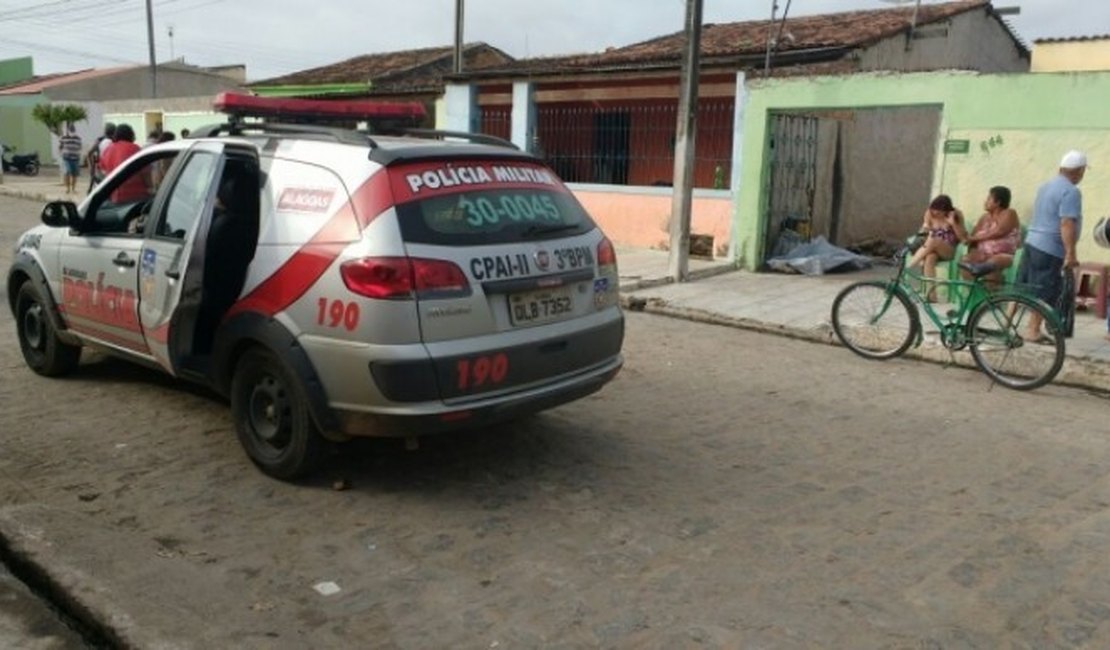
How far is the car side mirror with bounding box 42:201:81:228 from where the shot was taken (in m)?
5.30

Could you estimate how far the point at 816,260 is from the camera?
11961 mm

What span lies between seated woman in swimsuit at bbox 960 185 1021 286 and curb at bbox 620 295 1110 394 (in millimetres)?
1120

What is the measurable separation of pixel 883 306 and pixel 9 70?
194ft

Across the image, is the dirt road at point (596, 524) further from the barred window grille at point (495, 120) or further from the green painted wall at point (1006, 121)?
the barred window grille at point (495, 120)

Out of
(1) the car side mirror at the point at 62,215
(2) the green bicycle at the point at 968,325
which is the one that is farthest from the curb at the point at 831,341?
(1) the car side mirror at the point at 62,215

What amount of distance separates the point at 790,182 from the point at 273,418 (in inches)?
386

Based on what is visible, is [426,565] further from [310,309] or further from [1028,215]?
[1028,215]

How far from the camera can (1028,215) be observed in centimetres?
961

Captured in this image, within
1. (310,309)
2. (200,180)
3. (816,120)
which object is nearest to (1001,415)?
(310,309)

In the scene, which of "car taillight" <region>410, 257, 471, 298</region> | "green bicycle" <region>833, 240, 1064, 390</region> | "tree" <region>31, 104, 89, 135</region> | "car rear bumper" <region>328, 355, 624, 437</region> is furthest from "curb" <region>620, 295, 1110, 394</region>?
"tree" <region>31, 104, 89, 135</region>

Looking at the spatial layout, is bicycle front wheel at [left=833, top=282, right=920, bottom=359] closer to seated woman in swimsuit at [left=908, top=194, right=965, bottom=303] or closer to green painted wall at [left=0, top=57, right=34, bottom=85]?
seated woman in swimsuit at [left=908, top=194, right=965, bottom=303]

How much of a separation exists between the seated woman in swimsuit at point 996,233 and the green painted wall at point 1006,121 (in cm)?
109

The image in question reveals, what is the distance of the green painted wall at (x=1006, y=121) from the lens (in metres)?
9.09

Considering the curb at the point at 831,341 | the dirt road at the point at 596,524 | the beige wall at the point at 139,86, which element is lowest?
the dirt road at the point at 596,524
